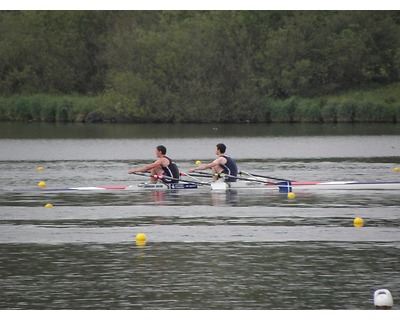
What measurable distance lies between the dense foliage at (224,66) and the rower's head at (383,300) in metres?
48.4

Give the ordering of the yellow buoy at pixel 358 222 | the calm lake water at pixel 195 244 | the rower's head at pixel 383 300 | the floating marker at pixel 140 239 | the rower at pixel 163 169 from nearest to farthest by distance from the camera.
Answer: the rower's head at pixel 383 300
the calm lake water at pixel 195 244
the floating marker at pixel 140 239
the yellow buoy at pixel 358 222
the rower at pixel 163 169

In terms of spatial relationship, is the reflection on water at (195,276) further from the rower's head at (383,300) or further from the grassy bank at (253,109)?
the grassy bank at (253,109)

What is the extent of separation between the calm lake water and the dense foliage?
3254cm

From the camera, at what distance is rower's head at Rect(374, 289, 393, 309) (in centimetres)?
1130

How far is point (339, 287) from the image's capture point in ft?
41.3

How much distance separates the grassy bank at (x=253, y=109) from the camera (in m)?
57.4

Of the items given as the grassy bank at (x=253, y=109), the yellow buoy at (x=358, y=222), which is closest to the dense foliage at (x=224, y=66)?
the grassy bank at (x=253, y=109)

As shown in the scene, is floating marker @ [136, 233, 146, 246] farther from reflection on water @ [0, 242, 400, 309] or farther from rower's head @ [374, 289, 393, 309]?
rower's head @ [374, 289, 393, 309]

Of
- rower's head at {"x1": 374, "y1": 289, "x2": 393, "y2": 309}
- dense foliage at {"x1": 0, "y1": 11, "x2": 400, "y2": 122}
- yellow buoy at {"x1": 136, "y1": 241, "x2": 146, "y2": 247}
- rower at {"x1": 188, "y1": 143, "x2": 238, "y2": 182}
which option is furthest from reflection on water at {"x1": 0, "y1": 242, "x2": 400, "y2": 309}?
dense foliage at {"x1": 0, "y1": 11, "x2": 400, "y2": 122}

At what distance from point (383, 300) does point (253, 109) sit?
51672 mm

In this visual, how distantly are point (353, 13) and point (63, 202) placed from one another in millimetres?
47444

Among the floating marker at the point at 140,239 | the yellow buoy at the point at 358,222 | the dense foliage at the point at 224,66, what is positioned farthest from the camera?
the dense foliage at the point at 224,66

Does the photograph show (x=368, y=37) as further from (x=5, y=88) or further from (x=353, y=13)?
(x=5, y=88)

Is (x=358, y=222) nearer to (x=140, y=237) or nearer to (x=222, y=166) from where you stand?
(x=140, y=237)
